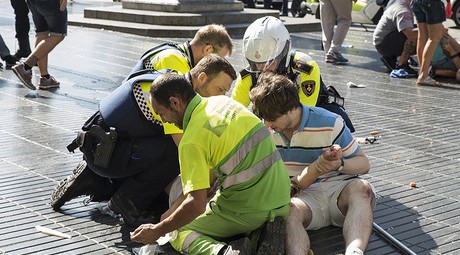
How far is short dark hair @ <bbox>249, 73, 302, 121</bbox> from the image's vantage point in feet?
14.2

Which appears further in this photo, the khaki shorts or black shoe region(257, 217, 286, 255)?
the khaki shorts

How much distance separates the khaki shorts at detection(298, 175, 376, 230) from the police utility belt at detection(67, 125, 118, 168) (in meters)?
1.13

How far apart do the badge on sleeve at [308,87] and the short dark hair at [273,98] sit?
2.43 feet

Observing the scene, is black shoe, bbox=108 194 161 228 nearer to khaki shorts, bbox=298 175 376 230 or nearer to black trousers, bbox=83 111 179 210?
black trousers, bbox=83 111 179 210

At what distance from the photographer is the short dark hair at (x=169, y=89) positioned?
4000 mm

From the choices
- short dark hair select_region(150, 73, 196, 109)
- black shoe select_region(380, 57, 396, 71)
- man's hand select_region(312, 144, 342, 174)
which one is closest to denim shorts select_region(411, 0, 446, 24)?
black shoe select_region(380, 57, 396, 71)

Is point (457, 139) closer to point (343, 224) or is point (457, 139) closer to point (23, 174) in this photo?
→ point (343, 224)

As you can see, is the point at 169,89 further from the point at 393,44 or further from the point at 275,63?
the point at 393,44

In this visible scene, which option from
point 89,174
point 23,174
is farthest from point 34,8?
point 89,174

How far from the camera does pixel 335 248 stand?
4488 mm

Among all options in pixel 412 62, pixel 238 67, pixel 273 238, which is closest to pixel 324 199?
pixel 273 238

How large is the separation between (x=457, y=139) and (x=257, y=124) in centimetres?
352

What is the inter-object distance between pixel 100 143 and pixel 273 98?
1.13m

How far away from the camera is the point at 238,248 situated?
404cm
